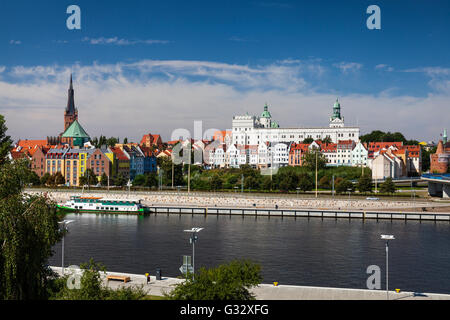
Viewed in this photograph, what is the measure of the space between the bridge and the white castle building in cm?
5865

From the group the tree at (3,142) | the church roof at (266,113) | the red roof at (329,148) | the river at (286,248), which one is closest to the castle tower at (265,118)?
the church roof at (266,113)

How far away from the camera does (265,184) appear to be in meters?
75.8

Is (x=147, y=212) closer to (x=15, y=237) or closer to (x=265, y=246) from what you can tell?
(x=265, y=246)

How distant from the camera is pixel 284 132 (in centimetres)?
13662

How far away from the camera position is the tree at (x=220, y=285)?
15.1m

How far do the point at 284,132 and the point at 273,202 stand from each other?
252 feet

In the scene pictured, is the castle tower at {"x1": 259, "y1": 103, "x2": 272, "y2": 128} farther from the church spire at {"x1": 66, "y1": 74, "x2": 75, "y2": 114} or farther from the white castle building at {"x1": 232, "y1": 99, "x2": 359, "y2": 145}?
the church spire at {"x1": 66, "y1": 74, "x2": 75, "y2": 114}

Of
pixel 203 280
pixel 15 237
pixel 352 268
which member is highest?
pixel 15 237

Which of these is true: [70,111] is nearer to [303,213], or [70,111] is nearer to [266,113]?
[266,113]

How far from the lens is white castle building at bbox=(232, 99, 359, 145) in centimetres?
13112

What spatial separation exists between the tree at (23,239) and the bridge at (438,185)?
5809 centimetres

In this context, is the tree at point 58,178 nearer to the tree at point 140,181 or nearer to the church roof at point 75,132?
the tree at point 140,181
